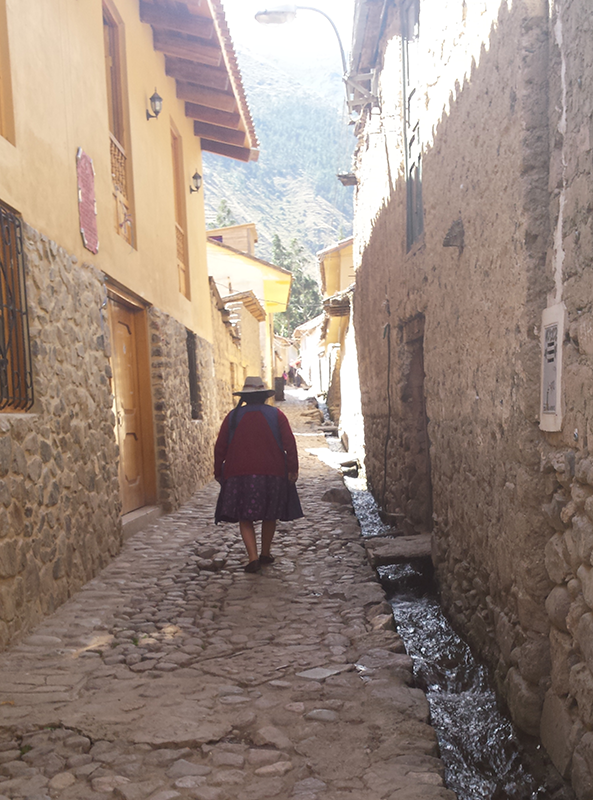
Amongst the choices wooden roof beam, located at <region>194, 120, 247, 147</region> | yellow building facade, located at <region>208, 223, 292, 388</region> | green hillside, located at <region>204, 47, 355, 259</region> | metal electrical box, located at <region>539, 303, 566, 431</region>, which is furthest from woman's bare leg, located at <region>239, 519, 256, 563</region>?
green hillside, located at <region>204, 47, 355, 259</region>

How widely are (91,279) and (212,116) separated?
6486 mm

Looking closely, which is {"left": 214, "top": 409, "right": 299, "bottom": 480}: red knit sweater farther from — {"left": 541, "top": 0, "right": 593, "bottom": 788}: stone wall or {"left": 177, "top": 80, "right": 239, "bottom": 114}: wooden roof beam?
{"left": 177, "top": 80, "right": 239, "bottom": 114}: wooden roof beam

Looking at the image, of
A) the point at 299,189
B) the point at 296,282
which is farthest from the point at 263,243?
the point at 296,282

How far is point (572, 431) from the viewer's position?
262cm

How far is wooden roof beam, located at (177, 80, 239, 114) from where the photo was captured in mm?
9969

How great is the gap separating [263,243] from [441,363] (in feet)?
348

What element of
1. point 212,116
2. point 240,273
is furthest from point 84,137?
point 240,273

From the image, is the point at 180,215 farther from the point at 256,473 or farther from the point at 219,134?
the point at 256,473

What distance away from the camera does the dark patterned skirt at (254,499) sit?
544 centimetres

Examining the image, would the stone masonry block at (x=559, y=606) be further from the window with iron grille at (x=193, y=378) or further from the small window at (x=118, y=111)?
the window with iron grille at (x=193, y=378)

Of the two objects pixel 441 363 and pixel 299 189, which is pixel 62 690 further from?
pixel 299 189

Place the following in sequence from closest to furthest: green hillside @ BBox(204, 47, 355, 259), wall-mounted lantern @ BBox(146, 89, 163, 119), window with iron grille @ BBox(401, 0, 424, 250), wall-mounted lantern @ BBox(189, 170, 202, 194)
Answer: window with iron grille @ BBox(401, 0, 424, 250), wall-mounted lantern @ BBox(146, 89, 163, 119), wall-mounted lantern @ BBox(189, 170, 202, 194), green hillside @ BBox(204, 47, 355, 259)

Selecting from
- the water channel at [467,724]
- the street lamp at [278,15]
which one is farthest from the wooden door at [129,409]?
the street lamp at [278,15]

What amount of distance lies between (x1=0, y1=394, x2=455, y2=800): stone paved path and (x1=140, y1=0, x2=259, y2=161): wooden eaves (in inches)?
268
